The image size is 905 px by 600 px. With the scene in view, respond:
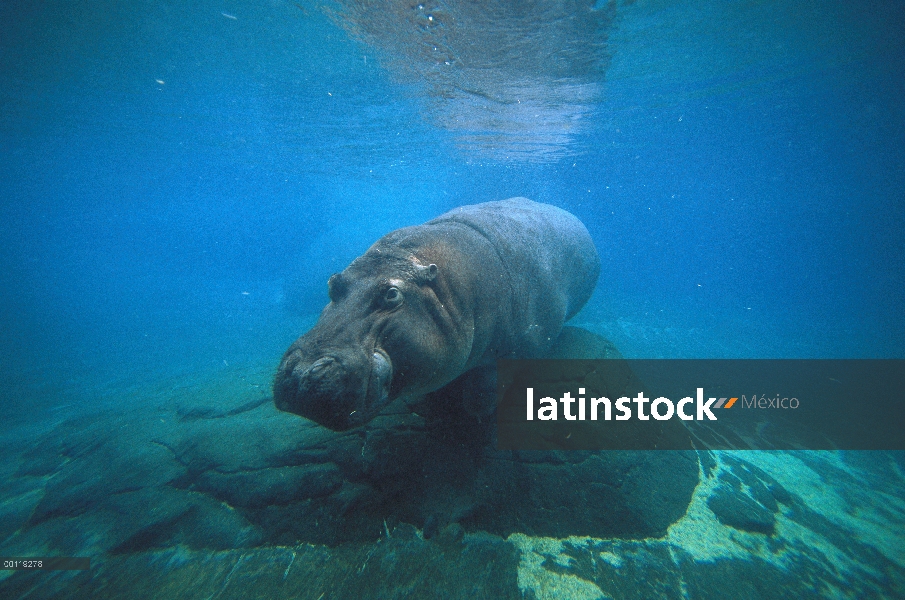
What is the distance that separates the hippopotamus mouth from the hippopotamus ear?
3.44ft

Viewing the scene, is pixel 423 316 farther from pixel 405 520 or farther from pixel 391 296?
pixel 405 520

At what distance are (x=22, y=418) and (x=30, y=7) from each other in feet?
37.9

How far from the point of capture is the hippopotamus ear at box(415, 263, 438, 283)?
3.42m

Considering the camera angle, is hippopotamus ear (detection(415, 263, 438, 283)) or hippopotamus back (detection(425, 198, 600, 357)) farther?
hippopotamus back (detection(425, 198, 600, 357))

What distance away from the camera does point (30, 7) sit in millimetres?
10047

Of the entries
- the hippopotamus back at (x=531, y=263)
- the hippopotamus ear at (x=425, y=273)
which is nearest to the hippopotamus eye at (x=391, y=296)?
the hippopotamus ear at (x=425, y=273)

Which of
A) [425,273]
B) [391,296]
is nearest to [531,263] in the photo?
[425,273]

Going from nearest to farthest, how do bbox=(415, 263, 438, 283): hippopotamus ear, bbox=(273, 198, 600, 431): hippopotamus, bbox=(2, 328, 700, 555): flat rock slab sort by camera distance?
bbox=(273, 198, 600, 431): hippopotamus, bbox=(415, 263, 438, 283): hippopotamus ear, bbox=(2, 328, 700, 555): flat rock slab

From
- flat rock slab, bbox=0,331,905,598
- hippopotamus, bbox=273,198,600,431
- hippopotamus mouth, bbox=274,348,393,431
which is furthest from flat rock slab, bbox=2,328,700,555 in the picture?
hippopotamus mouth, bbox=274,348,393,431

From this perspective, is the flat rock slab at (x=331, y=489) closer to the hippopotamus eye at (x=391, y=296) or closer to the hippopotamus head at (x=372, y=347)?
the hippopotamus head at (x=372, y=347)

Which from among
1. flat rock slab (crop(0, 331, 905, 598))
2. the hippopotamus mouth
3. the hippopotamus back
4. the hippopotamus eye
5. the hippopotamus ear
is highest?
the hippopotamus back

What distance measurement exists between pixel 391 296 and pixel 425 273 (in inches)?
18.2

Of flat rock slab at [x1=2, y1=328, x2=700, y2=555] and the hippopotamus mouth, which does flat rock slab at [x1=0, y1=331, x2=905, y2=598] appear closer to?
flat rock slab at [x1=2, y1=328, x2=700, y2=555]

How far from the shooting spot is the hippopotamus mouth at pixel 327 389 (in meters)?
2.46
